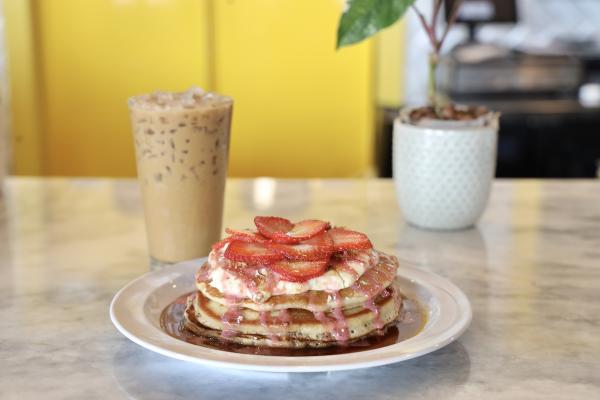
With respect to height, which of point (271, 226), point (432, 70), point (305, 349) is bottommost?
point (305, 349)

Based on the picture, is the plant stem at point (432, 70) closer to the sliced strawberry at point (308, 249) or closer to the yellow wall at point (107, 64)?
the sliced strawberry at point (308, 249)

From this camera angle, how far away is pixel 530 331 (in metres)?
0.99

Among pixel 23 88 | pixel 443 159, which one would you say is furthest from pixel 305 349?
pixel 23 88

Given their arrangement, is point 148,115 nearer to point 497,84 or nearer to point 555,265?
point 555,265

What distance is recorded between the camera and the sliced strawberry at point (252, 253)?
0.90 meters

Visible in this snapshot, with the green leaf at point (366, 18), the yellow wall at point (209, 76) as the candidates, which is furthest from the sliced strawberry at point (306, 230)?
the yellow wall at point (209, 76)

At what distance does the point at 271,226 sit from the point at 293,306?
125 mm

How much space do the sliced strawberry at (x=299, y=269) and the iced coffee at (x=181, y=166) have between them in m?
0.33

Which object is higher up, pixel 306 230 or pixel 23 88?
pixel 306 230

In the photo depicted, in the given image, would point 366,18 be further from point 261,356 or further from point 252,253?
point 261,356

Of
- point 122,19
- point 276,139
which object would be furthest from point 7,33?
point 276,139

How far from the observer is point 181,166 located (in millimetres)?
1180

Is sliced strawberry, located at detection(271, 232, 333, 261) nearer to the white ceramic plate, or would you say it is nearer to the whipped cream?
the whipped cream

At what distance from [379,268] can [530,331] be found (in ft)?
0.67
